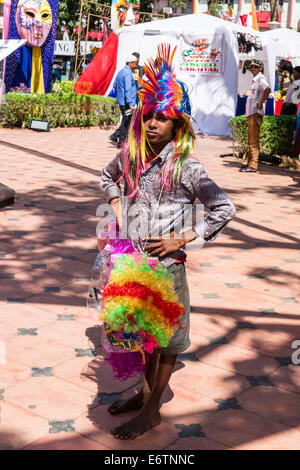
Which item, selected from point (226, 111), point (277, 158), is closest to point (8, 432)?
point (277, 158)

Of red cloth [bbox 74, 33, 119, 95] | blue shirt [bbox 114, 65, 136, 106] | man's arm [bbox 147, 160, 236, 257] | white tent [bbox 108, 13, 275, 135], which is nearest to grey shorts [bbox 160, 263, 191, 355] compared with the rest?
man's arm [bbox 147, 160, 236, 257]

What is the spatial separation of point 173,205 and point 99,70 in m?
18.3

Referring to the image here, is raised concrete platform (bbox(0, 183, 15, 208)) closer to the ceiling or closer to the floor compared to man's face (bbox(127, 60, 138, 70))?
closer to the floor

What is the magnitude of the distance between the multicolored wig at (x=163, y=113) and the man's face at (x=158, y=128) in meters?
0.02

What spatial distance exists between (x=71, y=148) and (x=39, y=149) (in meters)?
0.82

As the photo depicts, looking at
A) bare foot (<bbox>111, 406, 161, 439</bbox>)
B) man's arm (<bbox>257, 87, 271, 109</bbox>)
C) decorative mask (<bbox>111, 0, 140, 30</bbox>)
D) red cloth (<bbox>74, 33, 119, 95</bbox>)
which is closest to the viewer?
bare foot (<bbox>111, 406, 161, 439</bbox>)

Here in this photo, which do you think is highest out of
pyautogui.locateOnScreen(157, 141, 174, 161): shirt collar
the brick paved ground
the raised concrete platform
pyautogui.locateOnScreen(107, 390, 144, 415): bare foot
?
pyautogui.locateOnScreen(157, 141, 174, 161): shirt collar

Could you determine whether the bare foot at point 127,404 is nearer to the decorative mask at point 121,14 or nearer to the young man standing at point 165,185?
the young man standing at point 165,185

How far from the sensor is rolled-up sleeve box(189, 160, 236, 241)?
2854mm

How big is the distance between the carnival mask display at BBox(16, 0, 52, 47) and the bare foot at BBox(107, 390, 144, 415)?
1682 centimetres

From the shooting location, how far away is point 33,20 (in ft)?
59.8

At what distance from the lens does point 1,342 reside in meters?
4.02

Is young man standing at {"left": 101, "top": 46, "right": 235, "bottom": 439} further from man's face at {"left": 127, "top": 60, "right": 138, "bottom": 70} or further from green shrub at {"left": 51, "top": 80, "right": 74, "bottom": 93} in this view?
green shrub at {"left": 51, "top": 80, "right": 74, "bottom": 93}

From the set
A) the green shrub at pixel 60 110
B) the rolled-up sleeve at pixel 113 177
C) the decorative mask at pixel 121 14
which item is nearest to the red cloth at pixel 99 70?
the decorative mask at pixel 121 14
